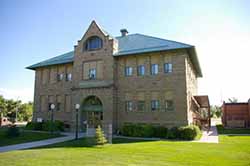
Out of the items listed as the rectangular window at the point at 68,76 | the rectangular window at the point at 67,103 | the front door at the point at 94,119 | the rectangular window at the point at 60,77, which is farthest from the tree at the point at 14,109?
the front door at the point at 94,119

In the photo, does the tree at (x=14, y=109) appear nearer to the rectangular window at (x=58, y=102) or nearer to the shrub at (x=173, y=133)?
the rectangular window at (x=58, y=102)

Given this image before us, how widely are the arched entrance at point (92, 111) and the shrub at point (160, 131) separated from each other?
24.0 feet

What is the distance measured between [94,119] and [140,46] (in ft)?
34.2

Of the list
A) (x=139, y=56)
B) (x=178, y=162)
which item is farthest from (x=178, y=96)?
(x=178, y=162)

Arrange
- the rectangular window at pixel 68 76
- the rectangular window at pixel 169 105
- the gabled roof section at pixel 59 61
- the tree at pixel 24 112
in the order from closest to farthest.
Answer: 1. the rectangular window at pixel 169 105
2. the rectangular window at pixel 68 76
3. the gabled roof section at pixel 59 61
4. the tree at pixel 24 112

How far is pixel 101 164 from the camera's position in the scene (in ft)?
32.2

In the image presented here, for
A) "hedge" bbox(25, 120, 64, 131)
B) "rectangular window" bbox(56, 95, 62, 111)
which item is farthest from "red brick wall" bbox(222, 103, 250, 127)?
"rectangular window" bbox(56, 95, 62, 111)

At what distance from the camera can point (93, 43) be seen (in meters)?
27.6

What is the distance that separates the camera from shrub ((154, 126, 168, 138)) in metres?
21.4

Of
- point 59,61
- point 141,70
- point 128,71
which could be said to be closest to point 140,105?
point 141,70

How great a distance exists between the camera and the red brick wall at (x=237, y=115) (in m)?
35.9

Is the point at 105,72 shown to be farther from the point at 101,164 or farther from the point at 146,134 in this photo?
the point at 101,164

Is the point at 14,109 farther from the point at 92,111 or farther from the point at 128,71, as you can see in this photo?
the point at 128,71

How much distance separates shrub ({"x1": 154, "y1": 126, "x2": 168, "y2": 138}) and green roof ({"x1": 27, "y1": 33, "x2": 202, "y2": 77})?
26.9 feet
